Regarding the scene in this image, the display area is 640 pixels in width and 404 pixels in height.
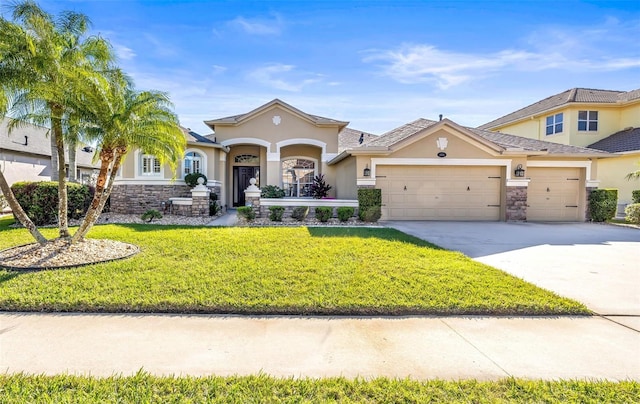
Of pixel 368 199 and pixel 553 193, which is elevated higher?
pixel 553 193

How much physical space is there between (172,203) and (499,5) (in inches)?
522

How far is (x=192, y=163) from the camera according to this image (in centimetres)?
1553

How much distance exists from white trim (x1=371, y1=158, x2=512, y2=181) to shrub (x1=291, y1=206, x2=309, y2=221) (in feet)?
9.94

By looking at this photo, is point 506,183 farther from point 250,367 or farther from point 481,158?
point 250,367

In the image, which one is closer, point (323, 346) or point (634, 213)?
point (323, 346)

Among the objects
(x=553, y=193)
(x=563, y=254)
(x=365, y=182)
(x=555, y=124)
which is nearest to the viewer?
(x=563, y=254)

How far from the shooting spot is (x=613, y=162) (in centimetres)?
1814

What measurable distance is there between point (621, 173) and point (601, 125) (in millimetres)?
3683

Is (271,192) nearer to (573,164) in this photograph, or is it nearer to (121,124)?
(121,124)

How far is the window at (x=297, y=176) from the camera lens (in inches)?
705

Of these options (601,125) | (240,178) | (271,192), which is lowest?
(271,192)

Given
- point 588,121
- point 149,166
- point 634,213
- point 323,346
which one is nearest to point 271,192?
point 149,166

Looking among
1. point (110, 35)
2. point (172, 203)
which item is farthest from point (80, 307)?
point (172, 203)

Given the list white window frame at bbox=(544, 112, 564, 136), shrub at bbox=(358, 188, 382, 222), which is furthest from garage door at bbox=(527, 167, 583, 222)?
white window frame at bbox=(544, 112, 564, 136)
